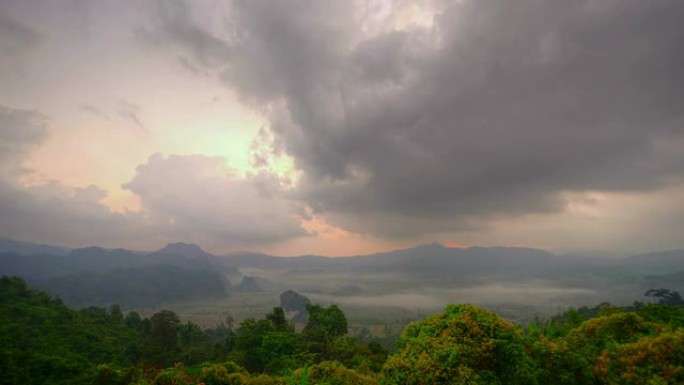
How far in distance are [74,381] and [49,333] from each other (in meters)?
57.7

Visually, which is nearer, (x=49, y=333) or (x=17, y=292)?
(x=49, y=333)

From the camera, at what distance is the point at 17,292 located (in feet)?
281

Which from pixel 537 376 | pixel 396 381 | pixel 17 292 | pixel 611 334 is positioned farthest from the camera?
pixel 17 292

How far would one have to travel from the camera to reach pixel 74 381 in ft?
57.8

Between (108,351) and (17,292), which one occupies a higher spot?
(17,292)

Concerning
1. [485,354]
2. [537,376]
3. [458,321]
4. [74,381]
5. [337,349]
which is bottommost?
[337,349]

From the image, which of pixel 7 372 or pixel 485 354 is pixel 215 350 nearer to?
pixel 7 372

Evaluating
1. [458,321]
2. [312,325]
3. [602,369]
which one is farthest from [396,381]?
[312,325]

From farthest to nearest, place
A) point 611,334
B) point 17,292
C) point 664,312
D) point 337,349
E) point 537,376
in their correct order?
point 17,292 → point 337,349 → point 664,312 → point 611,334 → point 537,376

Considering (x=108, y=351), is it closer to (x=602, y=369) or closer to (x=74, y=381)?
(x=74, y=381)

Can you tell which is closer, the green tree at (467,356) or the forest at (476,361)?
the forest at (476,361)

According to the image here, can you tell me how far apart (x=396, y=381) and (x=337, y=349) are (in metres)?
34.2

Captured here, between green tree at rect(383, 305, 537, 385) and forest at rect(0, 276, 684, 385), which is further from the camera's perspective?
green tree at rect(383, 305, 537, 385)

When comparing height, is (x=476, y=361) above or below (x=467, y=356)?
below
